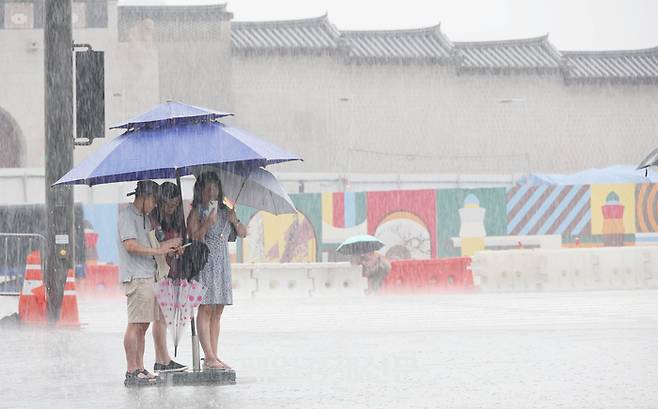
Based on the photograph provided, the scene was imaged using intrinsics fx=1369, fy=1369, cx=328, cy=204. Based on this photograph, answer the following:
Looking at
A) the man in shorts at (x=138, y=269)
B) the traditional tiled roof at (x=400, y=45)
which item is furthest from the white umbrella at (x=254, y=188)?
the traditional tiled roof at (x=400, y=45)

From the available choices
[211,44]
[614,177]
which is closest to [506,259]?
[614,177]

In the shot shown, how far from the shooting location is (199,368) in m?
10.1

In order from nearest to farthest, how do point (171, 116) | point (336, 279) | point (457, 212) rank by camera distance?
point (171, 116) → point (336, 279) → point (457, 212)

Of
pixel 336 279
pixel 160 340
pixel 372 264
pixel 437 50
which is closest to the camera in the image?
pixel 160 340

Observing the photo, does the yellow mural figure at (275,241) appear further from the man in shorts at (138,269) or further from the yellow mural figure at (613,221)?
the man in shorts at (138,269)

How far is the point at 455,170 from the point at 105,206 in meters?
18.8

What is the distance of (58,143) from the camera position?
16766mm

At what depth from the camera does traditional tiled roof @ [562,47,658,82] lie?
166 ft

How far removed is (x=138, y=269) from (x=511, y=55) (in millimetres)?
42080

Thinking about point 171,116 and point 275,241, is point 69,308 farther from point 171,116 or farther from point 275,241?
point 275,241

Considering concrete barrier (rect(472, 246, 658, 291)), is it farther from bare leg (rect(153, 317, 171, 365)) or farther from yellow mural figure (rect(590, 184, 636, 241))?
bare leg (rect(153, 317, 171, 365))

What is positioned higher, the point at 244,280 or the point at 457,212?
the point at 457,212

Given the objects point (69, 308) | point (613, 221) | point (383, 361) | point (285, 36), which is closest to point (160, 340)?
point (383, 361)

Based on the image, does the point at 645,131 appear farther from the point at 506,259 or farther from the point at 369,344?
the point at 369,344
